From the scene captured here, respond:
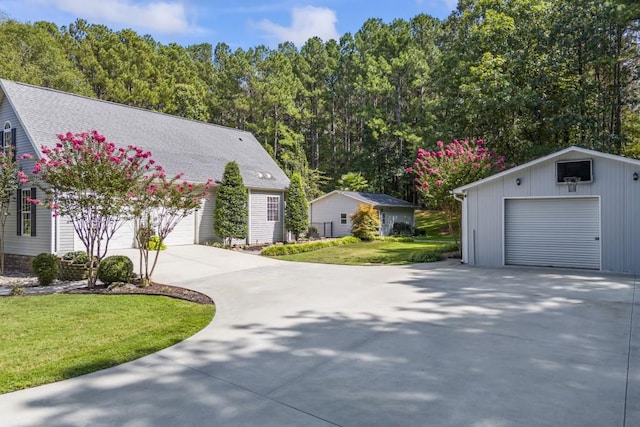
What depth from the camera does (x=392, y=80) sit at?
36500 mm

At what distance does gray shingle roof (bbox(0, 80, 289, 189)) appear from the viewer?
13.8 meters

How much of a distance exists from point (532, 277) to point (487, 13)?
16802 millimetres

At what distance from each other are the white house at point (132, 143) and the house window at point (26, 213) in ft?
0.11

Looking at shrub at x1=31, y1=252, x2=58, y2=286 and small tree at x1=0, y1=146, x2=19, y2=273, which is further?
small tree at x1=0, y1=146, x2=19, y2=273

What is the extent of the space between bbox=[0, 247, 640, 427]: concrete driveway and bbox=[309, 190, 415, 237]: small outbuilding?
17266 mm

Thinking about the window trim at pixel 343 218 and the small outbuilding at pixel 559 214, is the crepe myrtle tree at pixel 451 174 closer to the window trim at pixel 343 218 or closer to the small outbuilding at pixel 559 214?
the small outbuilding at pixel 559 214

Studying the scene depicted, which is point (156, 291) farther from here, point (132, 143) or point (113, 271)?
point (132, 143)

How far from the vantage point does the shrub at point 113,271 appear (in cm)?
913

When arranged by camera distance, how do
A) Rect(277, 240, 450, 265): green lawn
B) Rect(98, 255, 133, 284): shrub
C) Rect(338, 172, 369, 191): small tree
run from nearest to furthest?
Rect(98, 255, 133, 284): shrub, Rect(277, 240, 450, 265): green lawn, Rect(338, 172, 369, 191): small tree

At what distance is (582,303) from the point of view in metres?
6.86

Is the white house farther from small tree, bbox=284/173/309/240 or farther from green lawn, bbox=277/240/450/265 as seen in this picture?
green lawn, bbox=277/240/450/265

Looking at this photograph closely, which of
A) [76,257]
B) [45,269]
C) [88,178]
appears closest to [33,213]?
[76,257]

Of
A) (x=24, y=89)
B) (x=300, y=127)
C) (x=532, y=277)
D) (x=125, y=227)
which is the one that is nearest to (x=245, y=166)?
(x=125, y=227)

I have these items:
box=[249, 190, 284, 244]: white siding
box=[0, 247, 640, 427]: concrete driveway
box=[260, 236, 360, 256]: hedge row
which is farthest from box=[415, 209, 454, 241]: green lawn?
box=[0, 247, 640, 427]: concrete driveway
